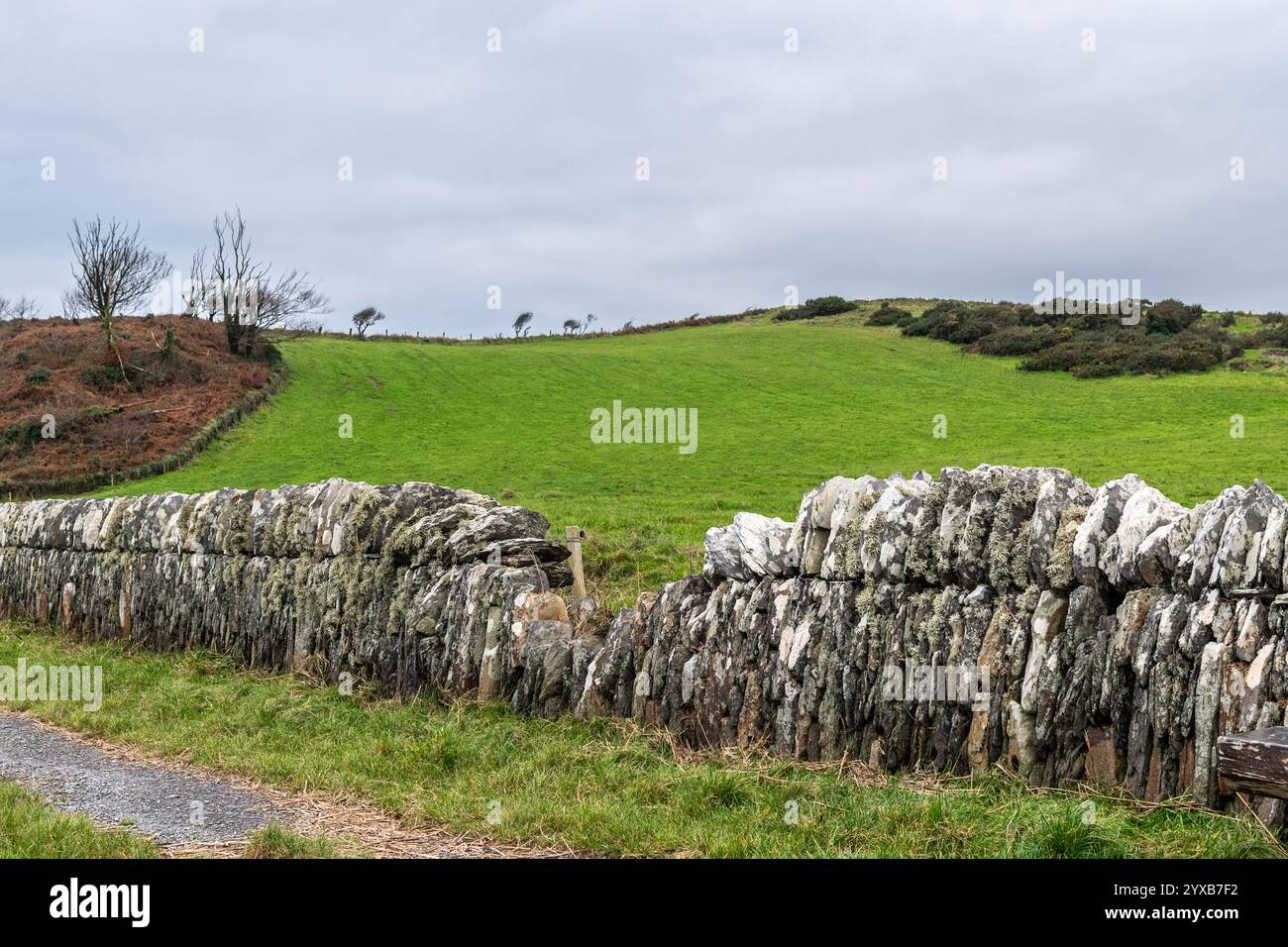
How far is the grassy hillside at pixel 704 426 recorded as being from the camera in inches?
978

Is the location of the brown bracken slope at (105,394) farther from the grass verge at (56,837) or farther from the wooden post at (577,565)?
the grass verge at (56,837)

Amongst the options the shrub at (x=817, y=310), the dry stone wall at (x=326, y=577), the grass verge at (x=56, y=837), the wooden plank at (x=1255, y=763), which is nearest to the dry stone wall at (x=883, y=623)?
the dry stone wall at (x=326, y=577)

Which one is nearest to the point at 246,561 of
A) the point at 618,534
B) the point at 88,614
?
the point at 88,614

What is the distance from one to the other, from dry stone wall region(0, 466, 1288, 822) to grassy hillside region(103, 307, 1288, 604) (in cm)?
343

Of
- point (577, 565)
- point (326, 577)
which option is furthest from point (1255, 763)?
point (326, 577)

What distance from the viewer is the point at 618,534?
1777 cm

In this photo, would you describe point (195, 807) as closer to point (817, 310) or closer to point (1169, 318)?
point (1169, 318)

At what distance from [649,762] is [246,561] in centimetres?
803

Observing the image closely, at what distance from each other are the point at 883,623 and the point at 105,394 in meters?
49.7

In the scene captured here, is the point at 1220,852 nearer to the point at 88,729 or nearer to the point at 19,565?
the point at 88,729

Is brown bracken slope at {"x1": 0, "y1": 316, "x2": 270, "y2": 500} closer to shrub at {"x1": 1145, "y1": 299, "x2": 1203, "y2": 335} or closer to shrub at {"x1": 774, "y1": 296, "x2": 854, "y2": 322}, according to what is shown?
shrub at {"x1": 774, "y1": 296, "x2": 854, "y2": 322}

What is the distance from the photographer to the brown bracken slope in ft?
135

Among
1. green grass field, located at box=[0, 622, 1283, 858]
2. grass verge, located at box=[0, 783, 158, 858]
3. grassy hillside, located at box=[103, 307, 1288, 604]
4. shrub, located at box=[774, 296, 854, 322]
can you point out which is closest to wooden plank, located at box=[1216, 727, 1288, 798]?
green grass field, located at box=[0, 622, 1283, 858]

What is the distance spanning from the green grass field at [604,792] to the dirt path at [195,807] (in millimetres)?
185
